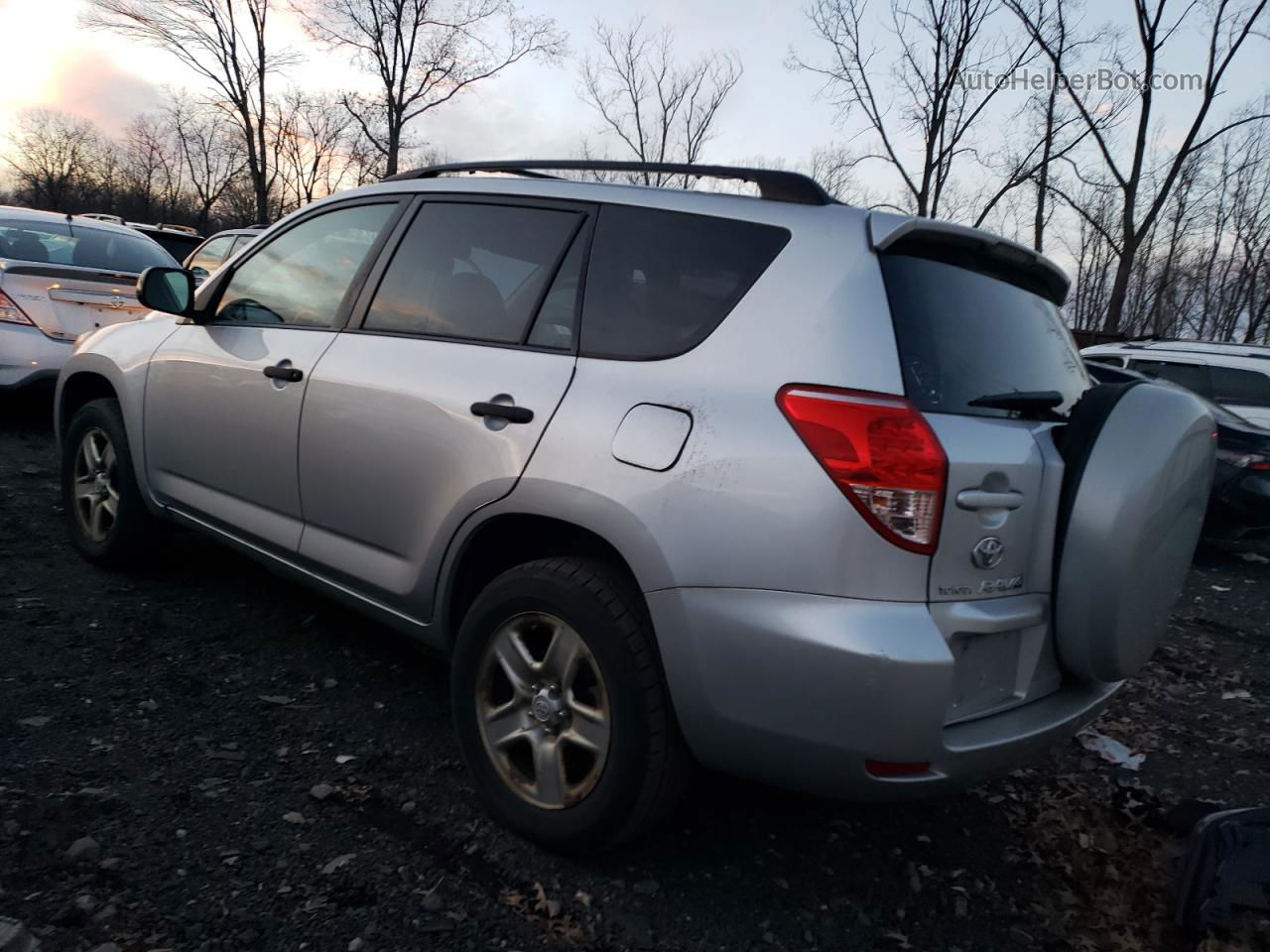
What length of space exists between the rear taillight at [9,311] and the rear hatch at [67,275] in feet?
0.11

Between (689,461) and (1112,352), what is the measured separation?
8.37 metres

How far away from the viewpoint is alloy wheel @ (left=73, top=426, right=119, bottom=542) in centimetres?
400

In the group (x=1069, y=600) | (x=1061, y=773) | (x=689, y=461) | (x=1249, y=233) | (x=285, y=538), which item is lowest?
(x=1061, y=773)

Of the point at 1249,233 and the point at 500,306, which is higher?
the point at 1249,233

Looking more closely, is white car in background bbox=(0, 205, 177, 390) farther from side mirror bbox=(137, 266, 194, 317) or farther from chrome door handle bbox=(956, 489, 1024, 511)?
chrome door handle bbox=(956, 489, 1024, 511)

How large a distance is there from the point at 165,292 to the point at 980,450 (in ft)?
10.5

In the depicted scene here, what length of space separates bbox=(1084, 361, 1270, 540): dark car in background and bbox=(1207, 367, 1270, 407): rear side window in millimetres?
889

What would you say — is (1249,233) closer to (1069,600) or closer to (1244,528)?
(1244,528)

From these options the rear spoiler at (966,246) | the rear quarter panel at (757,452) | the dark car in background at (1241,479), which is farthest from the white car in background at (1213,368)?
the rear quarter panel at (757,452)

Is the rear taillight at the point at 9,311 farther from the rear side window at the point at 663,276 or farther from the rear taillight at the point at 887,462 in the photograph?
the rear taillight at the point at 887,462

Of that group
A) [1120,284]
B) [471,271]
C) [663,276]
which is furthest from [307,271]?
[1120,284]

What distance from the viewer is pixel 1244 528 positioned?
22.6 feet

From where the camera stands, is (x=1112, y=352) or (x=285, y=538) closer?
(x=285, y=538)

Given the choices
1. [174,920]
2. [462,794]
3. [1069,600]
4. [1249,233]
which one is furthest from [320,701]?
[1249,233]
